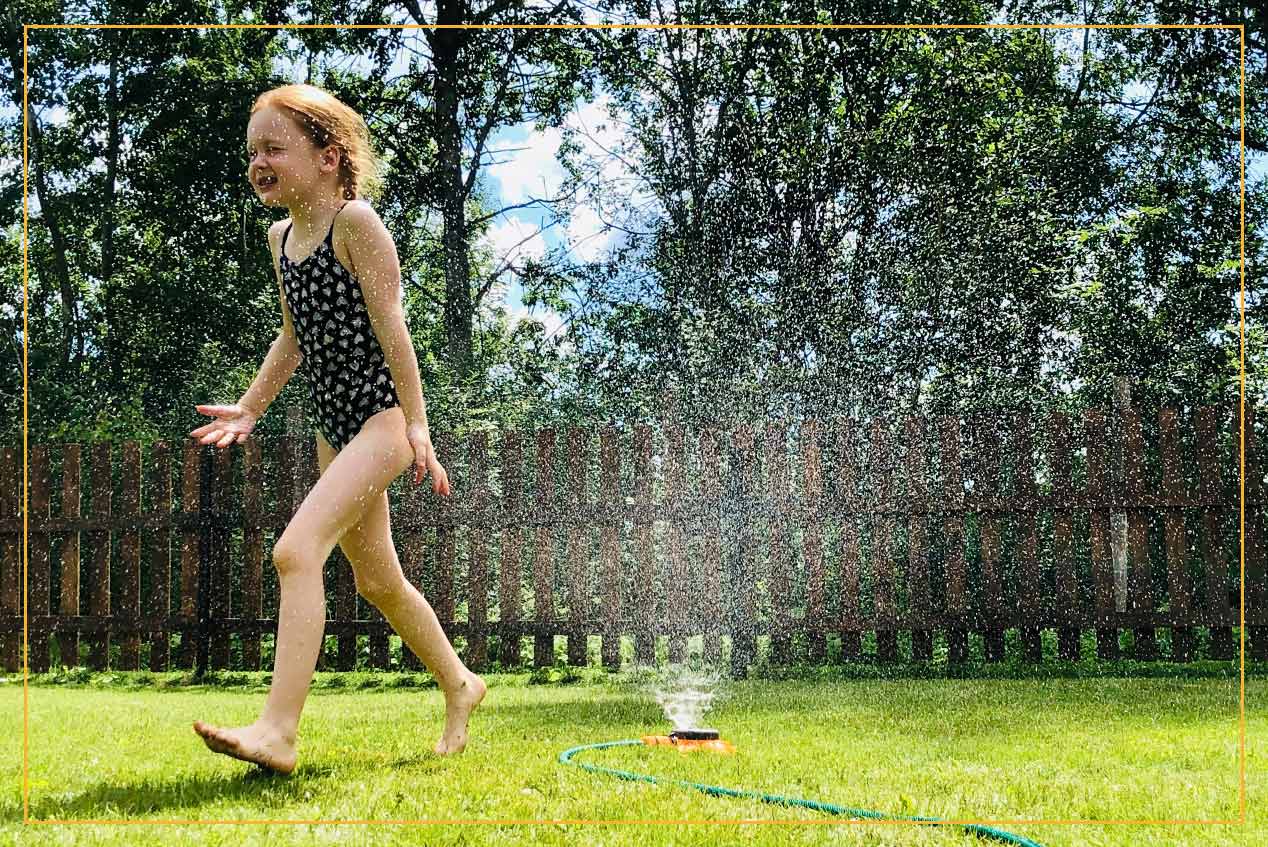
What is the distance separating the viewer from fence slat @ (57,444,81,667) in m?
7.37

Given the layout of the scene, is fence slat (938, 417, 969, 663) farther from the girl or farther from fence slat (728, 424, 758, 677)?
the girl

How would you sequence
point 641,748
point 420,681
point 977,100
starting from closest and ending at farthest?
1. point 641,748
2. point 420,681
3. point 977,100

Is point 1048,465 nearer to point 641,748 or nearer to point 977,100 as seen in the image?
point 977,100

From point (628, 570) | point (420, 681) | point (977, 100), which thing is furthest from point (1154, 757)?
point (977, 100)

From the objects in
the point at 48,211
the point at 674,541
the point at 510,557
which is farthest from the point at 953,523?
the point at 48,211

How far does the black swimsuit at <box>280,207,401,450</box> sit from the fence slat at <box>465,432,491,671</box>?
4.00 meters

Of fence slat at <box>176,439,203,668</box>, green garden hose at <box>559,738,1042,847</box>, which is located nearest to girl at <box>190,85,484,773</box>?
green garden hose at <box>559,738,1042,847</box>

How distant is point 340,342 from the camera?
106 inches

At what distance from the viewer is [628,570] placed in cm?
654

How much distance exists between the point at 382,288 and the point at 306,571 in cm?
66

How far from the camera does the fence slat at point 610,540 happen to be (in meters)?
6.54

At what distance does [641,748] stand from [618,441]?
3.64m

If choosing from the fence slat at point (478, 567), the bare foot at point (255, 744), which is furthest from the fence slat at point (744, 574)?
the bare foot at point (255, 744)

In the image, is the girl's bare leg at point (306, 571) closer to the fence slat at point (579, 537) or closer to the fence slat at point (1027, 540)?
the fence slat at point (579, 537)
